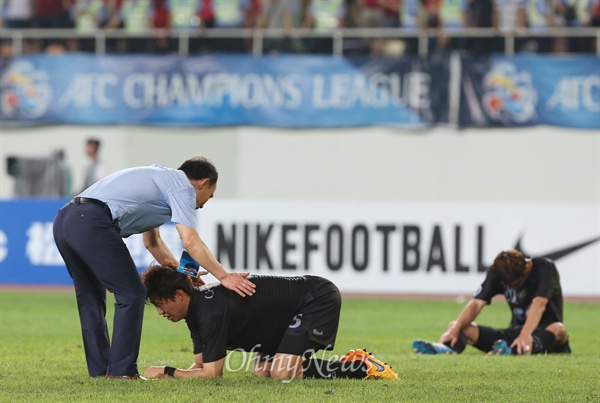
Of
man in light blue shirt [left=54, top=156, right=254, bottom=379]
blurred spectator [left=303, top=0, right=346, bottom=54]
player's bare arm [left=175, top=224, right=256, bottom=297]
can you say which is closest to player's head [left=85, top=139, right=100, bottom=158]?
blurred spectator [left=303, top=0, right=346, bottom=54]

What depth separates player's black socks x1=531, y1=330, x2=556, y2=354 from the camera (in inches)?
447

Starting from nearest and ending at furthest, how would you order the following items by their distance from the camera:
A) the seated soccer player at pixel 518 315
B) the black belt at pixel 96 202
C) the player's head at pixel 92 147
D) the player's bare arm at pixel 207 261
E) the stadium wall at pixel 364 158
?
the player's bare arm at pixel 207 261 → the black belt at pixel 96 202 → the seated soccer player at pixel 518 315 → the player's head at pixel 92 147 → the stadium wall at pixel 364 158

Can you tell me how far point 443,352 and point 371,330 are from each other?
280cm

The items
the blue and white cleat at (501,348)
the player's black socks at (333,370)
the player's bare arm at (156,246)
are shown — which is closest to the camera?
the player's black socks at (333,370)

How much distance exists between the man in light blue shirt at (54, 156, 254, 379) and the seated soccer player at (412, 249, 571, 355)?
3.52 m

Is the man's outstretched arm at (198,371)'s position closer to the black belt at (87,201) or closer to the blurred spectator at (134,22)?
the black belt at (87,201)

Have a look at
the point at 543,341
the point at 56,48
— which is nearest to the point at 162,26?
the point at 56,48

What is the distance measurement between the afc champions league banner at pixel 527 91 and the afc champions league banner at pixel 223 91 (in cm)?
71

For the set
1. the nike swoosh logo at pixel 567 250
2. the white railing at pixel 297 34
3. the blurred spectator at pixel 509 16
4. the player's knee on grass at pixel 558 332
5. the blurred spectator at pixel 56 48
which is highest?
the blurred spectator at pixel 509 16

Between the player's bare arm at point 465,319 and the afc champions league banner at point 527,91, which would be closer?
Answer: the player's bare arm at point 465,319

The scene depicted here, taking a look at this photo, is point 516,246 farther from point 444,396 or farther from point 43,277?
point 444,396

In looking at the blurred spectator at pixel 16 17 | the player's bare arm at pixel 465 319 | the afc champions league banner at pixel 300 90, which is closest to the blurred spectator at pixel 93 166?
the afc champions league banner at pixel 300 90

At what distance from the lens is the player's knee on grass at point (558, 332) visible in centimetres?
1148

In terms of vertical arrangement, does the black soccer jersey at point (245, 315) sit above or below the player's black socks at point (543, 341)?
above
